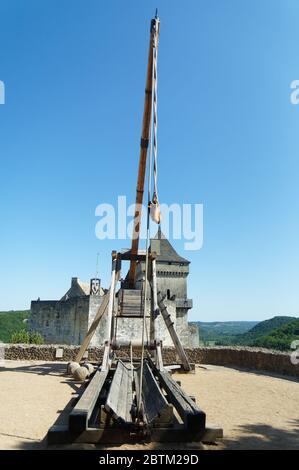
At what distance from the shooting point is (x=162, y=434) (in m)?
3.46

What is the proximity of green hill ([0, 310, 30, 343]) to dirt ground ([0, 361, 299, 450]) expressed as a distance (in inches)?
1658

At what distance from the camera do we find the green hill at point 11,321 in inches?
1906

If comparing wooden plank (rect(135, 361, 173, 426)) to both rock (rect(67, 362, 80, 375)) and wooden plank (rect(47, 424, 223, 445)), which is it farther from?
rock (rect(67, 362, 80, 375))

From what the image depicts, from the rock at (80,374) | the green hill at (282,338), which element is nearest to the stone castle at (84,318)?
the rock at (80,374)

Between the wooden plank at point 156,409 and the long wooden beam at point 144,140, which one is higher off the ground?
the long wooden beam at point 144,140

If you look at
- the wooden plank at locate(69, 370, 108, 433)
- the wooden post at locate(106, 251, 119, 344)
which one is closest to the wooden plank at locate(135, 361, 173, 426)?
the wooden plank at locate(69, 370, 108, 433)

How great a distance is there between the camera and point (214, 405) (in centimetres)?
598

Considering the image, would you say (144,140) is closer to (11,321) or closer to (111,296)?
(111,296)

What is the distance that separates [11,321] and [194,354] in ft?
150

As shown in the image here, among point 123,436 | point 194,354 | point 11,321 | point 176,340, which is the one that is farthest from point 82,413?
point 11,321

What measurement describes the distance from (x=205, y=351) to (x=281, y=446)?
32.6 feet

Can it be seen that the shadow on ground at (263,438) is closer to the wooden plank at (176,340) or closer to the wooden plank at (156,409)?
the wooden plank at (156,409)

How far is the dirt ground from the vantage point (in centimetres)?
382

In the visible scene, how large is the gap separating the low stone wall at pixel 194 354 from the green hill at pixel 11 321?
123 feet
